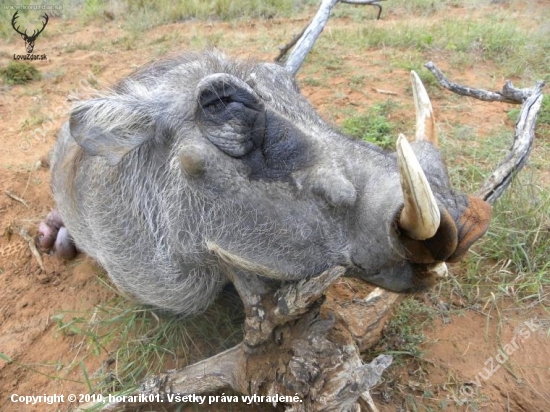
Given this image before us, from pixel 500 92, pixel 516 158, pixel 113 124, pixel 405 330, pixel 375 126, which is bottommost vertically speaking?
pixel 405 330

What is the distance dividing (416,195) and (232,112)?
680 mm

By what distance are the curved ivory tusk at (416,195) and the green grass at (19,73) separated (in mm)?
5512

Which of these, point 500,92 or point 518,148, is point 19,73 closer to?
point 500,92

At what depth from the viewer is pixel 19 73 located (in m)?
5.57

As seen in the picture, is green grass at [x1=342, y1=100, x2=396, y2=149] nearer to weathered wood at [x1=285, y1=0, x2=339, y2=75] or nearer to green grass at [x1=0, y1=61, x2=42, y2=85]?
weathered wood at [x1=285, y1=0, x2=339, y2=75]

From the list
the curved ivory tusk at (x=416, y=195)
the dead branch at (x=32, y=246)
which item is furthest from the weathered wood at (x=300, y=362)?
the dead branch at (x=32, y=246)

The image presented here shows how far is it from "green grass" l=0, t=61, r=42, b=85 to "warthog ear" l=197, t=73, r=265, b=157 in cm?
487

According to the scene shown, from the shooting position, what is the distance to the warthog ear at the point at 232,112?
1596 mm

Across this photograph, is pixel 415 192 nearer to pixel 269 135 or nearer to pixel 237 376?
pixel 269 135

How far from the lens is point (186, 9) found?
7734mm

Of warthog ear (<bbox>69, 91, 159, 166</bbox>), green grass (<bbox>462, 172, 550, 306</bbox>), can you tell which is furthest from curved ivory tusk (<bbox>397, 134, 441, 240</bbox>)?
green grass (<bbox>462, 172, 550, 306</bbox>)

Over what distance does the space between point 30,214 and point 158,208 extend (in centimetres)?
179

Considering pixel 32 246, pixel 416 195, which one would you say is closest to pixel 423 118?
pixel 416 195

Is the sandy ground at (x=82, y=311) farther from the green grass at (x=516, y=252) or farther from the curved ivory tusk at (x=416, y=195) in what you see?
the curved ivory tusk at (x=416, y=195)
